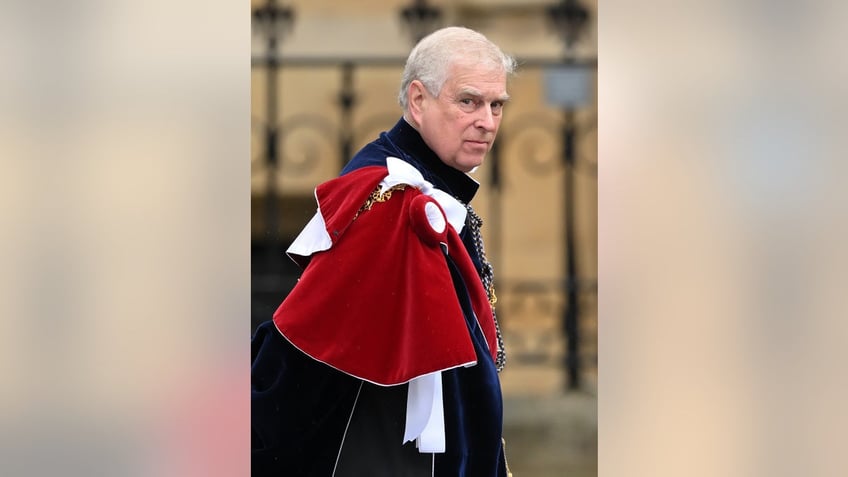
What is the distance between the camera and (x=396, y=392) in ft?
6.86

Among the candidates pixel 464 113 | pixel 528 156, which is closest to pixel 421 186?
pixel 464 113

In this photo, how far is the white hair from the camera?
218 centimetres

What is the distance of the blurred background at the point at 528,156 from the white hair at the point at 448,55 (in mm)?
738

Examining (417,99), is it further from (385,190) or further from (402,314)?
(402,314)

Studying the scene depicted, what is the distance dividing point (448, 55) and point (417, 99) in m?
0.11

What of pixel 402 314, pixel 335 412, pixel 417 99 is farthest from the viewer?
pixel 417 99

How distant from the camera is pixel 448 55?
7.17ft

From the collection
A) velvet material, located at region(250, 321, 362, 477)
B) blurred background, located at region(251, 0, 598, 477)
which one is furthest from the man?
blurred background, located at region(251, 0, 598, 477)

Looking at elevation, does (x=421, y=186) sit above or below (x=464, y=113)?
below

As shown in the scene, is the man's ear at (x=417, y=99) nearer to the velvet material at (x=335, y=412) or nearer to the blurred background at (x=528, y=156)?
the velvet material at (x=335, y=412)

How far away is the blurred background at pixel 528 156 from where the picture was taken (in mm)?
3047

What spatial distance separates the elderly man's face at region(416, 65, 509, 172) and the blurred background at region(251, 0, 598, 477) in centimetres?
74

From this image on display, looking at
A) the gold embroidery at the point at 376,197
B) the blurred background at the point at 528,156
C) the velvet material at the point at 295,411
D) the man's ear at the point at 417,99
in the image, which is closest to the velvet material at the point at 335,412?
the velvet material at the point at 295,411
